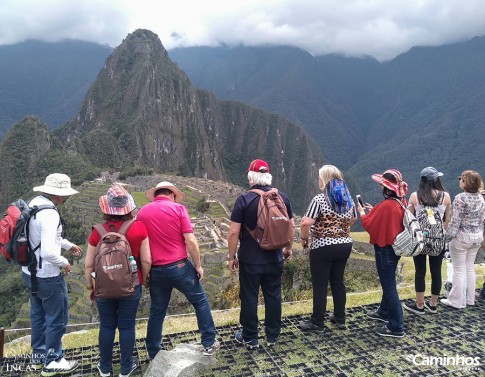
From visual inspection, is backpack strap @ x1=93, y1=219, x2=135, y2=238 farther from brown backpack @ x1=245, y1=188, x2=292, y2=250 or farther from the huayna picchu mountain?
the huayna picchu mountain

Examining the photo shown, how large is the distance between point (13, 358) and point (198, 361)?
1759 millimetres

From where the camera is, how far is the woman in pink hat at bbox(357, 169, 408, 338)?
14.2 feet

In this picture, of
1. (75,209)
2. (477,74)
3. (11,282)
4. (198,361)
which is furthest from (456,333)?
(477,74)

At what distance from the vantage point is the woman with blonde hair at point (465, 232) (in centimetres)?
497

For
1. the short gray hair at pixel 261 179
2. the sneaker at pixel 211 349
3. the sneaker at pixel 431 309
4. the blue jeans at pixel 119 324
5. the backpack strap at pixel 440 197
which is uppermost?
the short gray hair at pixel 261 179

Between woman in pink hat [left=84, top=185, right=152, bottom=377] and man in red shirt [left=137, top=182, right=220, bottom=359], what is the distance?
0.13 m

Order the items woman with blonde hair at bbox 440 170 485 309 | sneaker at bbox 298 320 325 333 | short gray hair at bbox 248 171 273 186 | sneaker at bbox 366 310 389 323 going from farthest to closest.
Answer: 1. woman with blonde hair at bbox 440 170 485 309
2. sneaker at bbox 366 310 389 323
3. sneaker at bbox 298 320 325 333
4. short gray hair at bbox 248 171 273 186

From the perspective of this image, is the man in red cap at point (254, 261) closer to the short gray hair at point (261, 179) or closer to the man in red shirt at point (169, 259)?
the short gray hair at point (261, 179)

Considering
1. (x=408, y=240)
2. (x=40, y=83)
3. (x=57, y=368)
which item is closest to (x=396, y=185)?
(x=408, y=240)

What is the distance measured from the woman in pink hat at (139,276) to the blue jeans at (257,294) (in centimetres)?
95

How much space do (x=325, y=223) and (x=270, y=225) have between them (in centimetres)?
71

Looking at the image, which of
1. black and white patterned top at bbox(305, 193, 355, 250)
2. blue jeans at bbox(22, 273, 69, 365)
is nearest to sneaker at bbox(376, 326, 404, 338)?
black and white patterned top at bbox(305, 193, 355, 250)

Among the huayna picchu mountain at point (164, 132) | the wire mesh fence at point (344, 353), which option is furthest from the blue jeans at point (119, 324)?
the huayna picchu mountain at point (164, 132)

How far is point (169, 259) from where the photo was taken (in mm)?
3672
